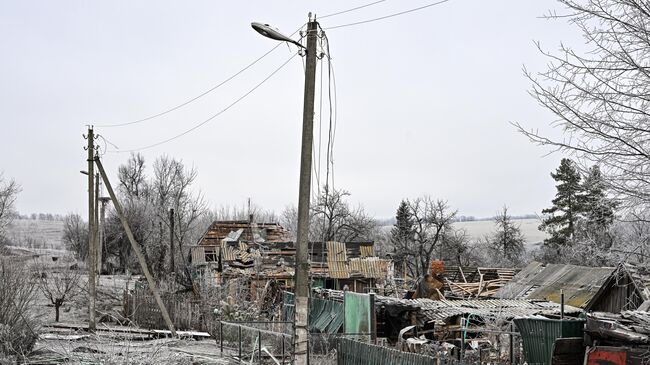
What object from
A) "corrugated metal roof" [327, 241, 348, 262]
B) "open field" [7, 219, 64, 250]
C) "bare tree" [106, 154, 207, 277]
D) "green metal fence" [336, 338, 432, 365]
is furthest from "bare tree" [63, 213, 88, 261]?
"open field" [7, 219, 64, 250]

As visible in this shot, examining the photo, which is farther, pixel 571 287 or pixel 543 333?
pixel 571 287

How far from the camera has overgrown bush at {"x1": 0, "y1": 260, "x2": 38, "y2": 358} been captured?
629 inches

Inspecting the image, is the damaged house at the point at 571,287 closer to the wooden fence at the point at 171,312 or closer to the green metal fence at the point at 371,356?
the green metal fence at the point at 371,356

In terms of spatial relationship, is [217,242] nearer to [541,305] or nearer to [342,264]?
[342,264]

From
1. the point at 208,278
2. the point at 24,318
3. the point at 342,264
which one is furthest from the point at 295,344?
the point at 342,264

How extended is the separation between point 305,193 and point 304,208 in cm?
27

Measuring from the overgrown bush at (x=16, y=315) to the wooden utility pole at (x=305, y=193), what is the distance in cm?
800

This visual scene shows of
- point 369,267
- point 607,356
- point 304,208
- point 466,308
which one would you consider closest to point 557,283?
point 466,308

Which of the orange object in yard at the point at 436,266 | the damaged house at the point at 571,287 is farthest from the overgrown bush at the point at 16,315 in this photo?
the damaged house at the point at 571,287

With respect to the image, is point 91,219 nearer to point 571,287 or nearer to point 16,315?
point 16,315

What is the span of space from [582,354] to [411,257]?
48.5 meters

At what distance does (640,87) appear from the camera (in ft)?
30.6

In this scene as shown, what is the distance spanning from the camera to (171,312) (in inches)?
1046

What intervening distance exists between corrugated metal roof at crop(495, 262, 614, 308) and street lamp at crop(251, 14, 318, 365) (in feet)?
43.3
